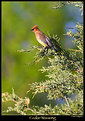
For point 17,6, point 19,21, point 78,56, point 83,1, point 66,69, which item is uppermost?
point 17,6

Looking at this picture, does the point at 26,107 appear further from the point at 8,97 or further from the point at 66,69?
the point at 66,69

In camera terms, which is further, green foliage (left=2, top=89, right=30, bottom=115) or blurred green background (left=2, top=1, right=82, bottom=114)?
blurred green background (left=2, top=1, right=82, bottom=114)

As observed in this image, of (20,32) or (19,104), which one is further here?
(20,32)

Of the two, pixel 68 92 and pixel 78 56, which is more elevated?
pixel 78 56

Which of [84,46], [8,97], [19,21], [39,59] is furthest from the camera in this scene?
[19,21]

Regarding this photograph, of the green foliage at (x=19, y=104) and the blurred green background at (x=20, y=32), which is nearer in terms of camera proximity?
Result: the green foliage at (x=19, y=104)

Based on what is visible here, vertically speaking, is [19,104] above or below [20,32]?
below

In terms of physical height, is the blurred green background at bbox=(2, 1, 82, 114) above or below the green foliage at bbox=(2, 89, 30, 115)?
above

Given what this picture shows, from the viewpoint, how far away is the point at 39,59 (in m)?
1.86

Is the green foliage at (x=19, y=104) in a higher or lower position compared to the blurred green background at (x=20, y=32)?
lower

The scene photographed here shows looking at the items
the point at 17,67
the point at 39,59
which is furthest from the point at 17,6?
the point at 39,59

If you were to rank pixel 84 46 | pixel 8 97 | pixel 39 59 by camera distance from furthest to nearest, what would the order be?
pixel 39 59
pixel 8 97
pixel 84 46

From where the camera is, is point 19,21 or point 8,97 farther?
point 19,21

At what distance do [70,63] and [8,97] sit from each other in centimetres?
59
